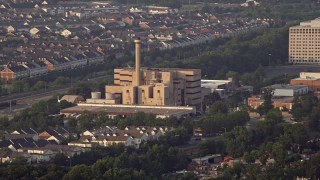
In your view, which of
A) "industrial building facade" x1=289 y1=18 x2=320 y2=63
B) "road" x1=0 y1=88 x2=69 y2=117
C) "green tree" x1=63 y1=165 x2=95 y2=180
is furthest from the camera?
"industrial building facade" x1=289 y1=18 x2=320 y2=63

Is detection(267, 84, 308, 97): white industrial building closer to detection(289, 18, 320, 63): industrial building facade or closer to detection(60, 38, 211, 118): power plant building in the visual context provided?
detection(60, 38, 211, 118): power plant building

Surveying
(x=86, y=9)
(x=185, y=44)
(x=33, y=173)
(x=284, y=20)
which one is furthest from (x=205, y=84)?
(x=86, y=9)

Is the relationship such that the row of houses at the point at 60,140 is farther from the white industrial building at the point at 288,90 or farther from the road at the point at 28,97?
the white industrial building at the point at 288,90

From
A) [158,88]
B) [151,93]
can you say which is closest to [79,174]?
[158,88]

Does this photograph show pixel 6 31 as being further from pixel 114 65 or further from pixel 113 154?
pixel 113 154

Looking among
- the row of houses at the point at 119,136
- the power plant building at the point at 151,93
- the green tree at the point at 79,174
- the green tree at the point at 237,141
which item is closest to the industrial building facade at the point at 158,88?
the power plant building at the point at 151,93

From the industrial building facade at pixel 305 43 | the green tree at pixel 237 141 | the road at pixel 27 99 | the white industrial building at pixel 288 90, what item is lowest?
the green tree at pixel 237 141

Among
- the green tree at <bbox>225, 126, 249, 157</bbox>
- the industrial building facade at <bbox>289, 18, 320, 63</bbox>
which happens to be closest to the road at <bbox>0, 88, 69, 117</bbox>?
the green tree at <bbox>225, 126, 249, 157</bbox>

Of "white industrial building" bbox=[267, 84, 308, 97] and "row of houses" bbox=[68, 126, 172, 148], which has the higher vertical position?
"white industrial building" bbox=[267, 84, 308, 97]

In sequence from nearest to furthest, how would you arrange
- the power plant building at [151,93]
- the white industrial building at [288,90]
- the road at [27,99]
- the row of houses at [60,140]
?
the row of houses at [60,140] → the power plant building at [151,93] → the road at [27,99] → the white industrial building at [288,90]
